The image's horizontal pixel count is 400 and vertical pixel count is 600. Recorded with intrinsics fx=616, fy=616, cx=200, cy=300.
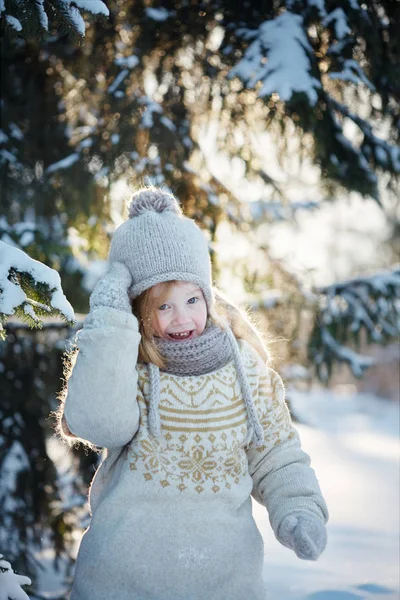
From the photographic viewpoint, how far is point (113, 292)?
206cm

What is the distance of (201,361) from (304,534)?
2.12 ft

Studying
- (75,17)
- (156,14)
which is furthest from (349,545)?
(156,14)

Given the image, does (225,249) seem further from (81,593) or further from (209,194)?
(81,593)

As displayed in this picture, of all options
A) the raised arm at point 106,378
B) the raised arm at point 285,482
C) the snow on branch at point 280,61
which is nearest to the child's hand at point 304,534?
the raised arm at point 285,482

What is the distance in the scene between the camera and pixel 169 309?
85.4 inches

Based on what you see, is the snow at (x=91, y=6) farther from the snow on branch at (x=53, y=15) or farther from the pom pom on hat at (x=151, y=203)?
the pom pom on hat at (x=151, y=203)

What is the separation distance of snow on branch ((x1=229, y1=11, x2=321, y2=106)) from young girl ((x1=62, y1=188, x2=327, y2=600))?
1.25m

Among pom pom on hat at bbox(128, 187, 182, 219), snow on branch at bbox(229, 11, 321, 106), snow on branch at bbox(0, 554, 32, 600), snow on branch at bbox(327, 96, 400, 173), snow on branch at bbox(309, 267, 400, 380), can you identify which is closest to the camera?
snow on branch at bbox(0, 554, 32, 600)

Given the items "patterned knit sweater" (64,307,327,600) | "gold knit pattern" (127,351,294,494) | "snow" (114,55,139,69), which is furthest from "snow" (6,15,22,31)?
"snow" (114,55,139,69)

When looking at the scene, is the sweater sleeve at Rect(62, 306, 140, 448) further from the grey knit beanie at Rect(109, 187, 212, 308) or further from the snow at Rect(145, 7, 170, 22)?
the snow at Rect(145, 7, 170, 22)

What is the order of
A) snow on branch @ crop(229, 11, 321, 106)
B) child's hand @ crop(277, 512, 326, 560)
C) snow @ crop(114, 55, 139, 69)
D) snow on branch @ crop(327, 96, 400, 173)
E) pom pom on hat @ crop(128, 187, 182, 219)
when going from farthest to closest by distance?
snow on branch @ crop(327, 96, 400, 173)
snow @ crop(114, 55, 139, 69)
snow on branch @ crop(229, 11, 321, 106)
pom pom on hat @ crop(128, 187, 182, 219)
child's hand @ crop(277, 512, 326, 560)

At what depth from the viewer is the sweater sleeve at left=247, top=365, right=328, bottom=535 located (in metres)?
2.09

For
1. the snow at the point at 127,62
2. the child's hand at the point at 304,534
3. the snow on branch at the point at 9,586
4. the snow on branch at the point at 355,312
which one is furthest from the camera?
the snow on branch at the point at 355,312

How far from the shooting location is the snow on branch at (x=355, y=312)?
4.48 meters
